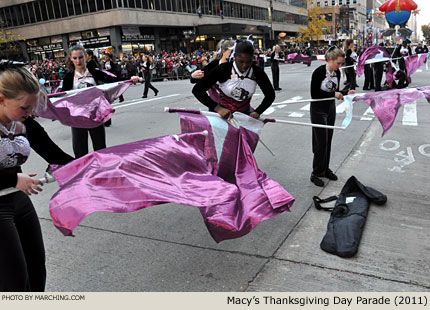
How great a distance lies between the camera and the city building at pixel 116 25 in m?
41.0

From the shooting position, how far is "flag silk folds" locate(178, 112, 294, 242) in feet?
10.5

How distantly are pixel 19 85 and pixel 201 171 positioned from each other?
1.71 metres

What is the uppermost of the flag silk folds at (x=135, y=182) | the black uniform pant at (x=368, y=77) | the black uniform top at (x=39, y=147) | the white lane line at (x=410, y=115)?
the black uniform top at (x=39, y=147)

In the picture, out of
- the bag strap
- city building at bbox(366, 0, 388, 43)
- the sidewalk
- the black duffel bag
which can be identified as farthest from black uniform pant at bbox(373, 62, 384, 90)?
city building at bbox(366, 0, 388, 43)

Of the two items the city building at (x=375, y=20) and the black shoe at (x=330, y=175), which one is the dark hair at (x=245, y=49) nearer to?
the black shoe at (x=330, y=175)

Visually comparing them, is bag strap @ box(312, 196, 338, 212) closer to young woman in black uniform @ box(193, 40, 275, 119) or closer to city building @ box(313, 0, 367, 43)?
young woman in black uniform @ box(193, 40, 275, 119)

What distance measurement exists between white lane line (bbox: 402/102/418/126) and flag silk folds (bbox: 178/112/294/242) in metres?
6.33

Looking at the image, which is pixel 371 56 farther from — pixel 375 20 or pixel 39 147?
pixel 375 20

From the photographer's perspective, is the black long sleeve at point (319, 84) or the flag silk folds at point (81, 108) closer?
the flag silk folds at point (81, 108)

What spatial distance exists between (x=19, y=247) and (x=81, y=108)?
9.48 ft

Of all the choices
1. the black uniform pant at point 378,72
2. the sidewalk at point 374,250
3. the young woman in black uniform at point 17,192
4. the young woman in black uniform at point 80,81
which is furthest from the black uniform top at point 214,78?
the black uniform pant at point 378,72

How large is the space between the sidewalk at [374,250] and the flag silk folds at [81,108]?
2.87 metres

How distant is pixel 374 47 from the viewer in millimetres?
12992

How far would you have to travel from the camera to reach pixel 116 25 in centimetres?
4044
